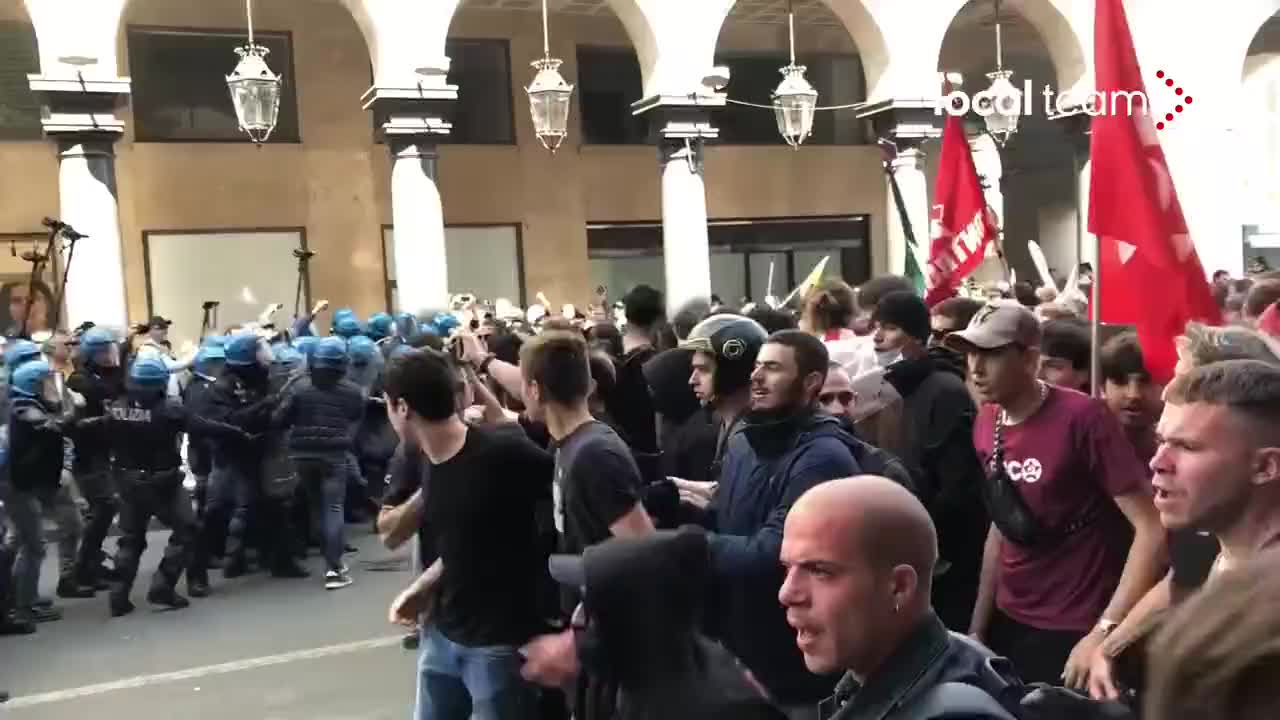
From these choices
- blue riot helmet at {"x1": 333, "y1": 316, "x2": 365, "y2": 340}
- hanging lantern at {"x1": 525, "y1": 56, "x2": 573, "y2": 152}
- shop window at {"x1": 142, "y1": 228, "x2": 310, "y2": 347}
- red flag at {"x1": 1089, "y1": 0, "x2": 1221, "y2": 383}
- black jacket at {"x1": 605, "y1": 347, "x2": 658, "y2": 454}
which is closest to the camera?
red flag at {"x1": 1089, "y1": 0, "x2": 1221, "y2": 383}

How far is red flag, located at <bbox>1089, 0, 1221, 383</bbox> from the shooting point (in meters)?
3.92

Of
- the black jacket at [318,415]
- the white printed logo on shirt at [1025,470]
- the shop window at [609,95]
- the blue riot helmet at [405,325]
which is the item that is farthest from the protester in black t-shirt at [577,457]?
the shop window at [609,95]

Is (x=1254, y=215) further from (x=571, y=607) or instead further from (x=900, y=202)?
(x=571, y=607)

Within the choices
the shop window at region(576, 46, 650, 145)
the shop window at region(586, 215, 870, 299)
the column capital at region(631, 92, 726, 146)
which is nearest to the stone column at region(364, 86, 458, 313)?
the column capital at region(631, 92, 726, 146)

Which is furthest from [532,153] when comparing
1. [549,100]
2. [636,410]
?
[636,410]

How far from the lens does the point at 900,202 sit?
1003cm

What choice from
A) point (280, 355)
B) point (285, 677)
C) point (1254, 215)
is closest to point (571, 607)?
point (285, 677)

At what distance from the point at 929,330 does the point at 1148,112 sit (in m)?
1.25

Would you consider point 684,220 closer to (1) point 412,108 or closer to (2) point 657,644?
(1) point 412,108

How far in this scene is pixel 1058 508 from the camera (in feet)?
10.9

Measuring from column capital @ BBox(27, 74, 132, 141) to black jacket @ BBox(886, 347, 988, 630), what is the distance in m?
11.1

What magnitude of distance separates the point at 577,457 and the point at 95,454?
20.7ft

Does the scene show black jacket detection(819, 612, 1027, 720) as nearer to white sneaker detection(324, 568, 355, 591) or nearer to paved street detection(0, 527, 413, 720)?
paved street detection(0, 527, 413, 720)

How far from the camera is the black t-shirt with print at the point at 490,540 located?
3676mm
